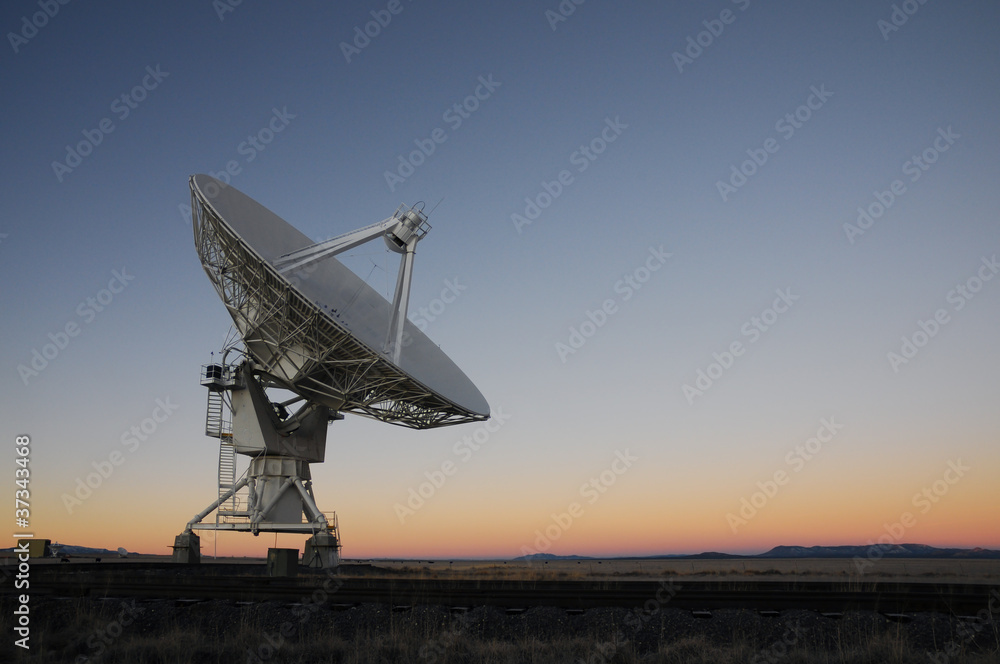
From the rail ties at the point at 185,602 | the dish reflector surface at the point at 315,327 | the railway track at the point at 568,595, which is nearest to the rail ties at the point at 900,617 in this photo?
the railway track at the point at 568,595

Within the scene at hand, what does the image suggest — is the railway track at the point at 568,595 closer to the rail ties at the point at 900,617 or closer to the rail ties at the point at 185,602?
the rail ties at the point at 900,617

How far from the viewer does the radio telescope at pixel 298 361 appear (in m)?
25.2

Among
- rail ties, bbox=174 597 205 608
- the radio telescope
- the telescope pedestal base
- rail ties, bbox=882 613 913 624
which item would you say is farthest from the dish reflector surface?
rail ties, bbox=882 613 913 624

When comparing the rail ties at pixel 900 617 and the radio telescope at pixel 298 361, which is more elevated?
the radio telescope at pixel 298 361

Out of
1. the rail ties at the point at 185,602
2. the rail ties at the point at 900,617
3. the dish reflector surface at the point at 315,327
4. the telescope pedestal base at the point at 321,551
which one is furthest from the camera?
the telescope pedestal base at the point at 321,551

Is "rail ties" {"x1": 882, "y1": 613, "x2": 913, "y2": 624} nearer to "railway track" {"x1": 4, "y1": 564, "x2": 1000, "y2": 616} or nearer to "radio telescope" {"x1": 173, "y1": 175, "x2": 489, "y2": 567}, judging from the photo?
"railway track" {"x1": 4, "y1": 564, "x2": 1000, "y2": 616}

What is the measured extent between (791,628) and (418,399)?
19355 mm

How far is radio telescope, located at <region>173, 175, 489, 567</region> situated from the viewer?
2516cm

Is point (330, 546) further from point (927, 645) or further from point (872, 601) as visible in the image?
point (927, 645)

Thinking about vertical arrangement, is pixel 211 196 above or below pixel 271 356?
above

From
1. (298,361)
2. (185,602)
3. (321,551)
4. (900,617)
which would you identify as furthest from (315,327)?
(900,617)

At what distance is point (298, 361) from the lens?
2784 centimetres

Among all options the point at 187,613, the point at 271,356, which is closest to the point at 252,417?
the point at 271,356

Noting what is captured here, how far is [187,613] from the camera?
1158 centimetres
